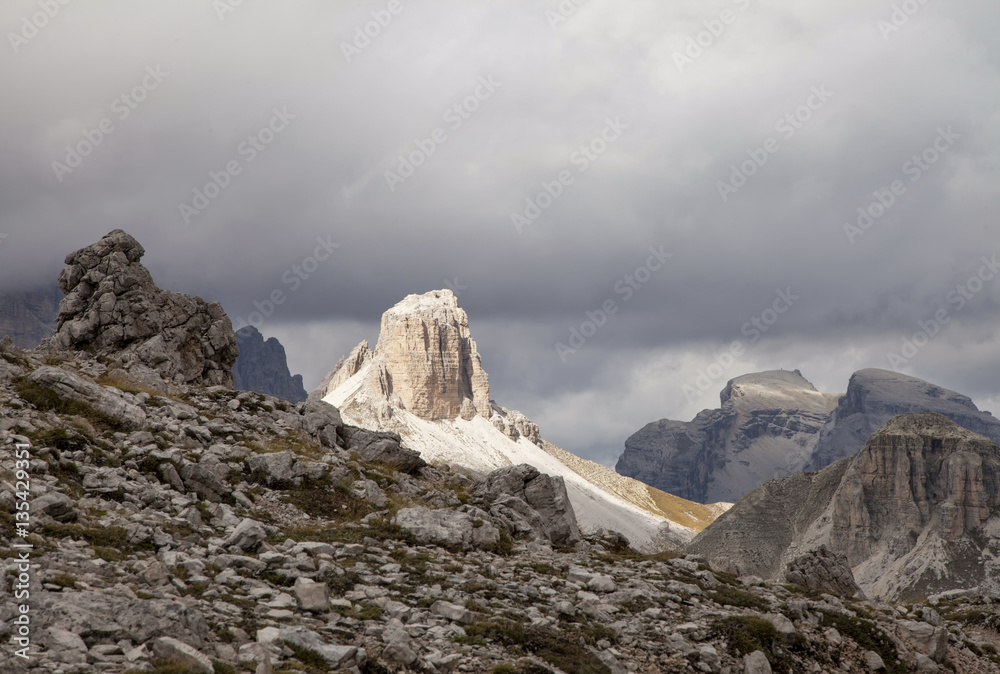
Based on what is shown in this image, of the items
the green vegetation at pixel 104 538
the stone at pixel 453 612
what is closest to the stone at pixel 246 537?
the green vegetation at pixel 104 538

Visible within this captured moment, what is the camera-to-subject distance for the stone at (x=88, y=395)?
32.2 metres

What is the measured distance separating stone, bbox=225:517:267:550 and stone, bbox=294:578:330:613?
422 cm

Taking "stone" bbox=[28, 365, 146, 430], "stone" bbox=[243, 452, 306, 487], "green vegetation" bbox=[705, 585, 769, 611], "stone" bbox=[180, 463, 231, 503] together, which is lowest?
"green vegetation" bbox=[705, 585, 769, 611]

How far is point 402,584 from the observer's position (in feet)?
74.1

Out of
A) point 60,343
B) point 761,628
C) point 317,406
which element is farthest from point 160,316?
point 761,628

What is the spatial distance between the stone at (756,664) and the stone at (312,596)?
12924 mm

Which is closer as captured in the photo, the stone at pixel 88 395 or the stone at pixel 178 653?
the stone at pixel 178 653

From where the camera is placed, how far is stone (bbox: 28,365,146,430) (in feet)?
105

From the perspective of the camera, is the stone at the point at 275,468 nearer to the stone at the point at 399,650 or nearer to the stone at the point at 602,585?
the stone at the point at 602,585

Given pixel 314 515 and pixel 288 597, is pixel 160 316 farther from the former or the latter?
pixel 288 597

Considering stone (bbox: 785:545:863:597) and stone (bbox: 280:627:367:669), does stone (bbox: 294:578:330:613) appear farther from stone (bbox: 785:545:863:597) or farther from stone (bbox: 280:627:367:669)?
stone (bbox: 785:545:863:597)

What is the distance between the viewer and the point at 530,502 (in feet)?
133

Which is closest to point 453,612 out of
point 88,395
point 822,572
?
point 88,395

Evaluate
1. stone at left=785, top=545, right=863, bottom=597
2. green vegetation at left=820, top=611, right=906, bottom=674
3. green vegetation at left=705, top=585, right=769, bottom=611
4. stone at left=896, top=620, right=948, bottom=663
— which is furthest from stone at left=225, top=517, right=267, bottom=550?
stone at left=785, top=545, right=863, bottom=597
